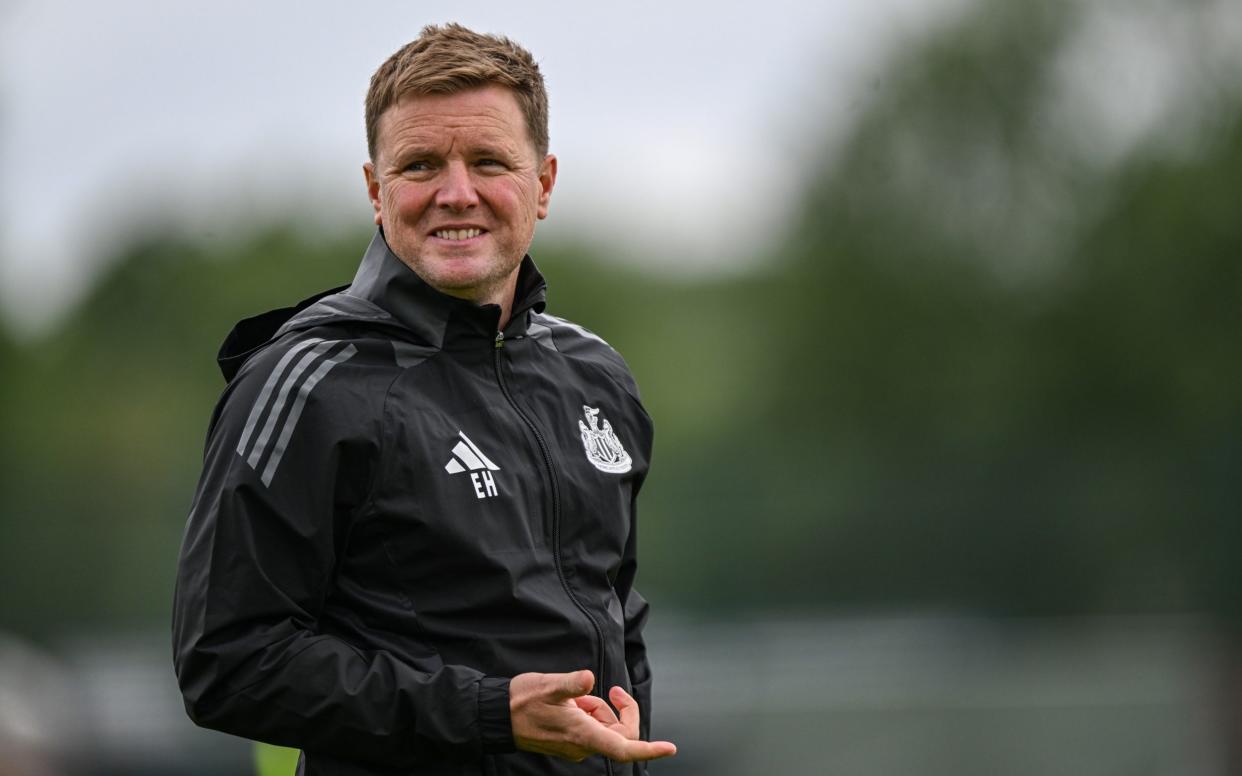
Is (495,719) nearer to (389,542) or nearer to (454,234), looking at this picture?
(389,542)

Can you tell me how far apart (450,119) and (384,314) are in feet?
1.27

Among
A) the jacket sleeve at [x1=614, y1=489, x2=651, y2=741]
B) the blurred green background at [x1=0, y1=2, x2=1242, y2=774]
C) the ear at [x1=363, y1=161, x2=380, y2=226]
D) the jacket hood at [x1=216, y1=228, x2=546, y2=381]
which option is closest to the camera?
the jacket hood at [x1=216, y1=228, x2=546, y2=381]

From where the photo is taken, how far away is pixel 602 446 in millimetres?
3203

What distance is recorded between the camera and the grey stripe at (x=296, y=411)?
8.88 ft

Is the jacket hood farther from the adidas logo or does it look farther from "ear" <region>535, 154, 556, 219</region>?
"ear" <region>535, 154, 556, 219</region>

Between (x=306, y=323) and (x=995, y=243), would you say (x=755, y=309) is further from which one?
(x=306, y=323)

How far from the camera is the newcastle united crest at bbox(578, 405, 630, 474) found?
3.15m

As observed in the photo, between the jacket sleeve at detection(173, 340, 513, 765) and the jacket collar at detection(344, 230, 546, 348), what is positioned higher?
the jacket collar at detection(344, 230, 546, 348)

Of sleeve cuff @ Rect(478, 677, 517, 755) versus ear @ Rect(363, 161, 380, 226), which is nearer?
sleeve cuff @ Rect(478, 677, 517, 755)

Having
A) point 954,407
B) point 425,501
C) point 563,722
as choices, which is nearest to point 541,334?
point 425,501

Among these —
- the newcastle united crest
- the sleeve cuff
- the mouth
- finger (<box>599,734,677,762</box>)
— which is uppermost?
the mouth

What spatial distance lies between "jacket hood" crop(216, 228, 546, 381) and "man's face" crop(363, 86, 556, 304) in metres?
0.04

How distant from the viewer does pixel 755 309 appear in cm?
2870

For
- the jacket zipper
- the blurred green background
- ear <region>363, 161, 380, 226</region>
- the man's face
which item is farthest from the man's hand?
the blurred green background
